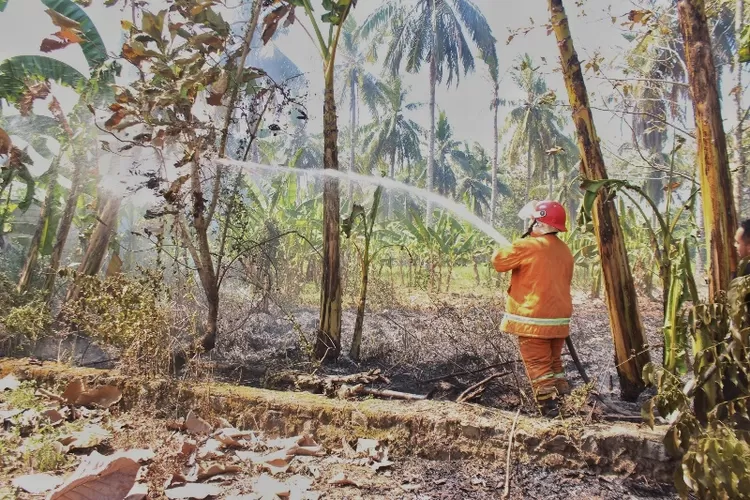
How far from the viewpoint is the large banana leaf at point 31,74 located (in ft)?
21.4

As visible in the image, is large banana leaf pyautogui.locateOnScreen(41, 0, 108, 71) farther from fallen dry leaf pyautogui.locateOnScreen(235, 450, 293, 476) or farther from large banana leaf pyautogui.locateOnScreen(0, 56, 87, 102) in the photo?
fallen dry leaf pyautogui.locateOnScreen(235, 450, 293, 476)

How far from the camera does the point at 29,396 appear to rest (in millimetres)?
2811

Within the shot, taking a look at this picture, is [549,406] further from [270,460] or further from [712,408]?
[270,460]

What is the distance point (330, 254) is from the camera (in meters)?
4.33

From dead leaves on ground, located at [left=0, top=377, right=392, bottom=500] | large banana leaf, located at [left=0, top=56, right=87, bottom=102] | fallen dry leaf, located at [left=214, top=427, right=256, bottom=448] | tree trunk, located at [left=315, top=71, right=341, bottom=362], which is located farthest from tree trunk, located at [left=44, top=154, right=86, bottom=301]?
fallen dry leaf, located at [left=214, top=427, right=256, bottom=448]

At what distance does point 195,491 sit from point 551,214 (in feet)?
8.01

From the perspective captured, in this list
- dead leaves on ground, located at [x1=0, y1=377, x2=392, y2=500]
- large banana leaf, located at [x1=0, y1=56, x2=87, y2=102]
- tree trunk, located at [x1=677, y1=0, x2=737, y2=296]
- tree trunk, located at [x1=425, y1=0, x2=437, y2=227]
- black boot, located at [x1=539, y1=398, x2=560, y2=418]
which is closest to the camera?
dead leaves on ground, located at [x1=0, y1=377, x2=392, y2=500]

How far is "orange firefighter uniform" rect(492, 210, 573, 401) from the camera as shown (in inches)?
119

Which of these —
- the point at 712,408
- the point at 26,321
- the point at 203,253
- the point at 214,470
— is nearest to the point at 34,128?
the point at 26,321

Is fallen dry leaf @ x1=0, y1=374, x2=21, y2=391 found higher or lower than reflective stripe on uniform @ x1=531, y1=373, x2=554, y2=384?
lower

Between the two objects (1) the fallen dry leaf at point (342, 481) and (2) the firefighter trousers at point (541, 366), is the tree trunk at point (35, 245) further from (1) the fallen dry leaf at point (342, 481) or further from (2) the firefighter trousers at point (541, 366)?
(2) the firefighter trousers at point (541, 366)

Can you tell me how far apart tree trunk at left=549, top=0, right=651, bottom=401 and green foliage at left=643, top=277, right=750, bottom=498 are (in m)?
0.89

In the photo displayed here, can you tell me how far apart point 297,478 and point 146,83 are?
9.92 ft

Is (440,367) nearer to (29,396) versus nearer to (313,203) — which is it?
(29,396)
